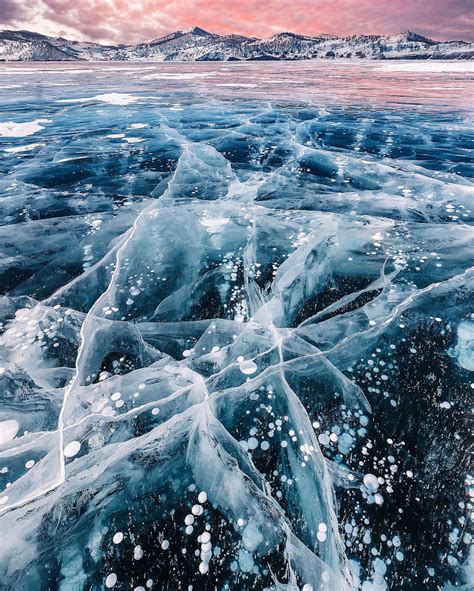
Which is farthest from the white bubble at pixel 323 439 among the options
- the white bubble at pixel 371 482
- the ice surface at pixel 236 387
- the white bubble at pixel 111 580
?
the white bubble at pixel 111 580

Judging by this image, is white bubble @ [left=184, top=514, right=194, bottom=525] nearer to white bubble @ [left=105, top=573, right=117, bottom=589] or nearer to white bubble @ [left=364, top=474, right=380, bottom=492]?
white bubble @ [left=105, top=573, right=117, bottom=589]

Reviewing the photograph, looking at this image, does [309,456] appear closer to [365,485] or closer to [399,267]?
[365,485]

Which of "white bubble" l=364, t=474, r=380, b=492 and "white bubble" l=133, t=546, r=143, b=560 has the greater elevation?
"white bubble" l=364, t=474, r=380, b=492

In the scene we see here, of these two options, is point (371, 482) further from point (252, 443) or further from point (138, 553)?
point (138, 553)

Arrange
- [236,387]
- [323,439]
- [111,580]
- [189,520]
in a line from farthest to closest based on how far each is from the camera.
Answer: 1. [236,387]
2. [323,439]
3. [189,520]
4. [111,580]

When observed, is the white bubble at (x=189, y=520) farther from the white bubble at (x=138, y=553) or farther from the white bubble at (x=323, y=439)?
the white bubble at (x=323, y=439)

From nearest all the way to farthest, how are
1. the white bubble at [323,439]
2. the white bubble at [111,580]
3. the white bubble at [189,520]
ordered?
1. the white bubble at [111,580]
2. the white bubble at [189,520]
3. the white bubble at [323,439]

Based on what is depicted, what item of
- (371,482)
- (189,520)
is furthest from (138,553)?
(371,482)

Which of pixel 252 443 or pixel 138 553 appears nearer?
pixel 138 553

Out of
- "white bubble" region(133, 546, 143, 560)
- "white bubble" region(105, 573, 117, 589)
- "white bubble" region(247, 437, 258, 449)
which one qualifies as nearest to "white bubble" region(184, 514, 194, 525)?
"white bubble" region(133, 546, 143, 560)

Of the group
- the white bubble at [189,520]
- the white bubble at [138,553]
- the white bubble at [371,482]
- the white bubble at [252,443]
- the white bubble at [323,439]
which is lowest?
the white bubble at [138,553]
